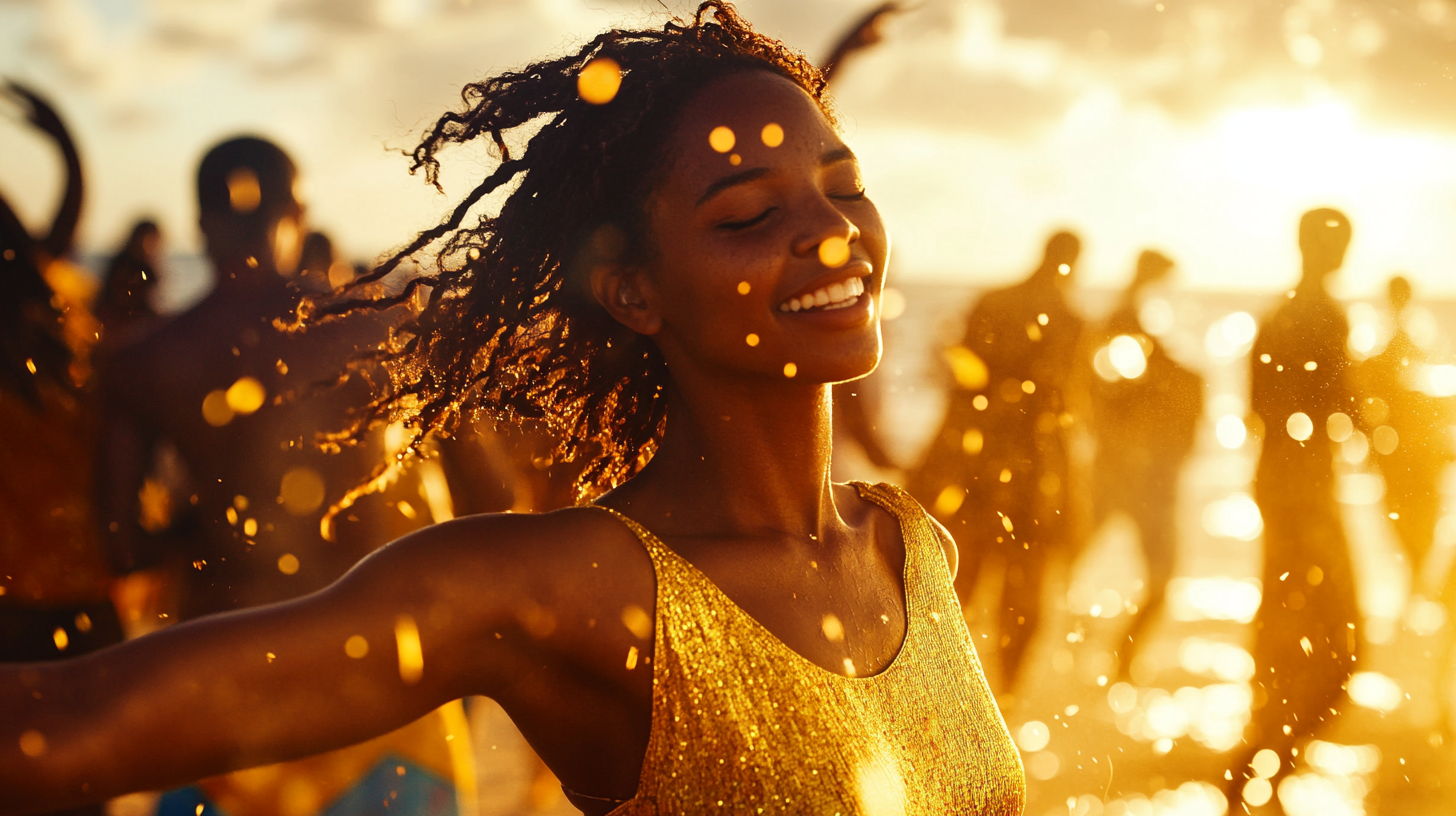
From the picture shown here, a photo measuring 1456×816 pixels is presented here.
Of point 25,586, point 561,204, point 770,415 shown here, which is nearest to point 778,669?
point 770,415

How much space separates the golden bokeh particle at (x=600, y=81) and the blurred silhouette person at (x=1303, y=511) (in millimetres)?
4917

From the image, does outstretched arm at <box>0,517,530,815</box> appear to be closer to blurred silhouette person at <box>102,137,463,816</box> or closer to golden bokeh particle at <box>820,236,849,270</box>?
golden bokeh particle at <box>820,236,849,270</box>

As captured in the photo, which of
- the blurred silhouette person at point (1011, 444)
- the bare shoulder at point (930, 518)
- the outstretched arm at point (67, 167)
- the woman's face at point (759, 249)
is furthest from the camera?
the blurred silhouette person at point (1011, 444)

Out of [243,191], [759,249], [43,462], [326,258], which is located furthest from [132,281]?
[759,249]

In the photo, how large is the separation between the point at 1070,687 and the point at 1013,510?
1849 millimetres

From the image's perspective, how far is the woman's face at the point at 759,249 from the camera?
5.12ft

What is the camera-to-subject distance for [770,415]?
168cm

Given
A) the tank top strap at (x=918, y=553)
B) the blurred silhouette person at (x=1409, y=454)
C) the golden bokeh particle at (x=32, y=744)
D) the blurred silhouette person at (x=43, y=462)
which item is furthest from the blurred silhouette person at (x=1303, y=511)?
the golden bokeh particle at (x=32, y=744)

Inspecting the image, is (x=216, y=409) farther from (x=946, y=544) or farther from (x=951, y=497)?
(x=951, y=497)

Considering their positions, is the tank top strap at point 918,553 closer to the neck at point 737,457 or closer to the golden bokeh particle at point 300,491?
the neck at point 737,457

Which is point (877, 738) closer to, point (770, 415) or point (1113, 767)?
point (770, 415)

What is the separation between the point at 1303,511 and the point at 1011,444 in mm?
1548

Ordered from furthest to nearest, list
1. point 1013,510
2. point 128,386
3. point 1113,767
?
point 1013,510
point 1113,767
point 128,386

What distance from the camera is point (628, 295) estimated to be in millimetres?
1680
